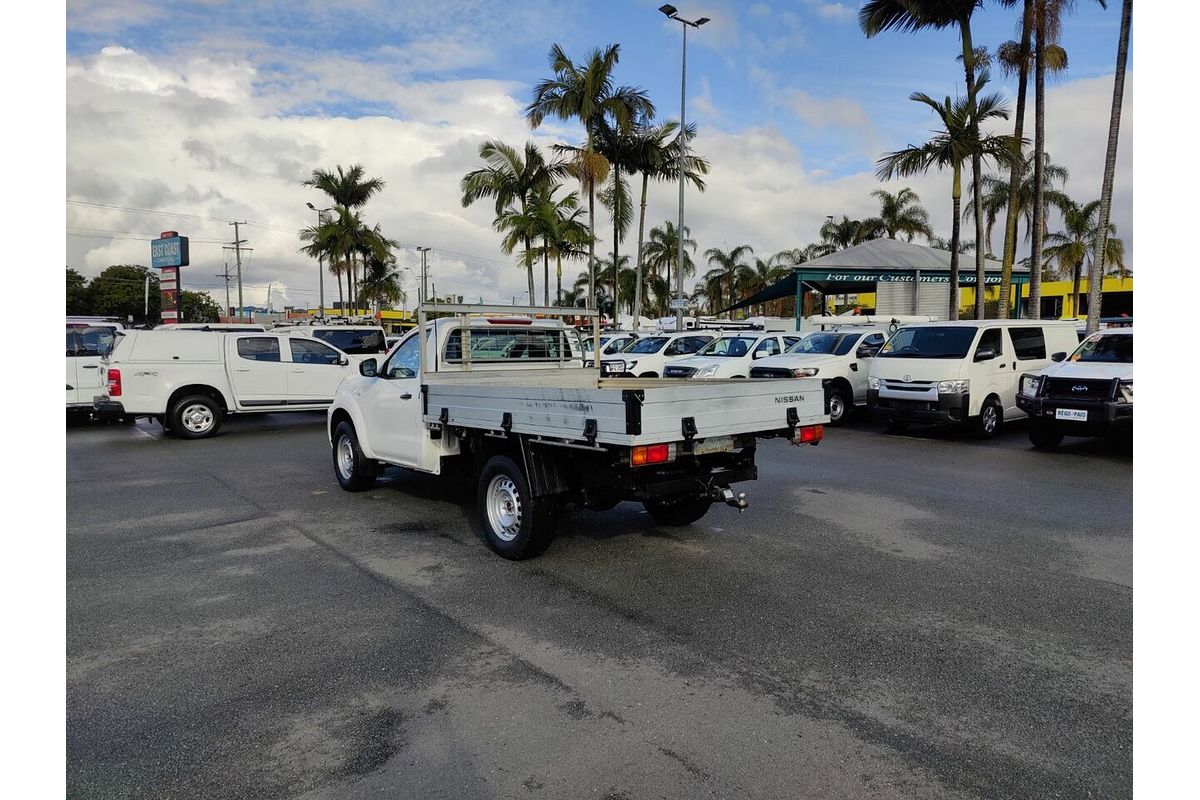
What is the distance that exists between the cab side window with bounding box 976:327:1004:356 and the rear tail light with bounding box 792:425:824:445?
7.92 meters

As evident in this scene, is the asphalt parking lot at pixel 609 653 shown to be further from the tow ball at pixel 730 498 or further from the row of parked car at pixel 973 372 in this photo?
the row of parked car at pixel 973 372

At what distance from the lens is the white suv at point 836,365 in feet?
48.1

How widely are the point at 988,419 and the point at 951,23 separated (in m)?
14.2

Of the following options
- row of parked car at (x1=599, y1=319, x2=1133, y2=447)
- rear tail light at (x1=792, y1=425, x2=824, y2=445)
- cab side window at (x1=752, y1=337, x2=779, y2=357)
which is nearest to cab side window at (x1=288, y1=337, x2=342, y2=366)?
row of parked car at (x1=599, y1=319, x2=1133, y2=447)

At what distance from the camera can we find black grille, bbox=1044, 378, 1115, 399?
10.3 metres

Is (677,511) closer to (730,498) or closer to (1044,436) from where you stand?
(730,498)

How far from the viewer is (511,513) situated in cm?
607

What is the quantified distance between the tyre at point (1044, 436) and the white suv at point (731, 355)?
5.90 meters

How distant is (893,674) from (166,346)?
12962mm

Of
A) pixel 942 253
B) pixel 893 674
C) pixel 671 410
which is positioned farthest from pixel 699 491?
pixel 942 253

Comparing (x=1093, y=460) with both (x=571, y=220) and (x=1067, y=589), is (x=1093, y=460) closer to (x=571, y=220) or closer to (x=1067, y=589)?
(x=1067, y=589)

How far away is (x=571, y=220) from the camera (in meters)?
28.0

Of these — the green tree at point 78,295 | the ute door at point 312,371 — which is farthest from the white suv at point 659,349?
the green tree at point 78,295

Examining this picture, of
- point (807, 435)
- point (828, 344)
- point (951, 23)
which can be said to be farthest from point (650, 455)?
point (951, 23)
